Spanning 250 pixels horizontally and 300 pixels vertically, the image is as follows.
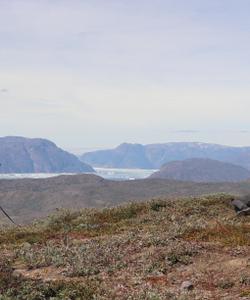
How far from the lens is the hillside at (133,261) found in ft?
54.6

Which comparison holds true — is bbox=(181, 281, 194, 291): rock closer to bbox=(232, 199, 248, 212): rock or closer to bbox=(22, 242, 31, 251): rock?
bbox=(22, 242, 31, 251): rock

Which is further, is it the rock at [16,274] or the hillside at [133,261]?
the rock at [16,274]

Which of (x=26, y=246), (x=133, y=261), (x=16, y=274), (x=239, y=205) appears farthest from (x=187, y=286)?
(x=239, y=205)

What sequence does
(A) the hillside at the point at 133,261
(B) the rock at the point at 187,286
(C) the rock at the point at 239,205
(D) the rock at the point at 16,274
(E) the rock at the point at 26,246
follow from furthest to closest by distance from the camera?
(C) the rock at the point at 239,205
(E) the rock at the point at 26,246
(D) the rock at the point at 16,274
(B) the rock at the point at 187,286
(A) the hillside at the point at 133,261

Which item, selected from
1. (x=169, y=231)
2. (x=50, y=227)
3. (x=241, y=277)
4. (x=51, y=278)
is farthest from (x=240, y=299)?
(x=50, y=227)

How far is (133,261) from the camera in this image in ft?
68.4

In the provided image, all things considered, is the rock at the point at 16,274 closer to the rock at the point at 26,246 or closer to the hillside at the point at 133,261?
the hillside at the point at 133,261

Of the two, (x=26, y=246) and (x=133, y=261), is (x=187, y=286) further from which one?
(x=26, y=246)

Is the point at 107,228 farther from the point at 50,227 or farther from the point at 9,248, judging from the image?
the point at 9,248

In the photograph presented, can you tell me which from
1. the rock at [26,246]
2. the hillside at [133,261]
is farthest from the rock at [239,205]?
the rock at [26,246]

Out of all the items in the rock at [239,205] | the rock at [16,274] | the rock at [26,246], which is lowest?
the rock at [26,246]

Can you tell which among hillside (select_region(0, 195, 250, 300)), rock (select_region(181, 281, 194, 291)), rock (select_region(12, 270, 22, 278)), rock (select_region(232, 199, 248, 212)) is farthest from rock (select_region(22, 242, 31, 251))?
rock (select_region(232, 199, 248, 212))

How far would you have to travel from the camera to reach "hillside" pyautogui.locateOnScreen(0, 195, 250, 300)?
1666cm

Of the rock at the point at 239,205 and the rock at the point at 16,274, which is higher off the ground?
the rock at the point at 239,205
